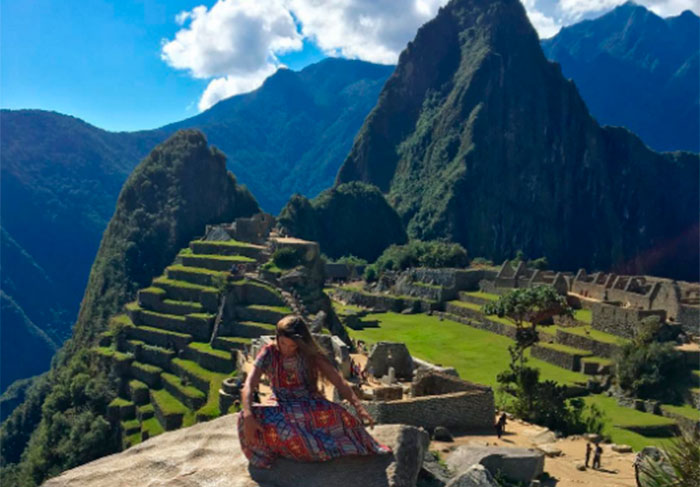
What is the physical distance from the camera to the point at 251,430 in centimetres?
513

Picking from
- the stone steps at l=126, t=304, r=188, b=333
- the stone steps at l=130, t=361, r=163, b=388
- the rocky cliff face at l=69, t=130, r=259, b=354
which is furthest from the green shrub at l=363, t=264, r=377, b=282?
the stone steps at l=130, t=361, r=163, b=388

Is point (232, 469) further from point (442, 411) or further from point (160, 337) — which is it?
point (160, 337)

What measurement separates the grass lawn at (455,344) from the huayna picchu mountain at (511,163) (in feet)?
282

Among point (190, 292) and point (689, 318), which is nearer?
point (689, 318)

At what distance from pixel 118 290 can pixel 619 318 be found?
50.5 metres

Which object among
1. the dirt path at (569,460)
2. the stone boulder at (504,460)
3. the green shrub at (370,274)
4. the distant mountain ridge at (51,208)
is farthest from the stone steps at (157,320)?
the distant mountain ridge at (51,208)

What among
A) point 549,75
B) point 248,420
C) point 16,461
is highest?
point 549,75

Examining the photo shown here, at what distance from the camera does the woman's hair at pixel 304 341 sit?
533 cm

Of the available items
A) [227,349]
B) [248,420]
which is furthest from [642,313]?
[248,420]

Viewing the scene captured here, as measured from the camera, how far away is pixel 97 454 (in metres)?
31.6

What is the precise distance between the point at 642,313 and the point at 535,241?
11310 cm

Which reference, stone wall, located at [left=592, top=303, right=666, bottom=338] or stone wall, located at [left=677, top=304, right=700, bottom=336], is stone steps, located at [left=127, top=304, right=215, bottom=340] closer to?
stone wall, located at [left=592, top=303, right=666, bottom=338]

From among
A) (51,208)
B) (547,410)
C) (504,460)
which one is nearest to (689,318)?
(547,410)

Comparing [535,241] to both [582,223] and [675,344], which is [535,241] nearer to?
[582,223]
